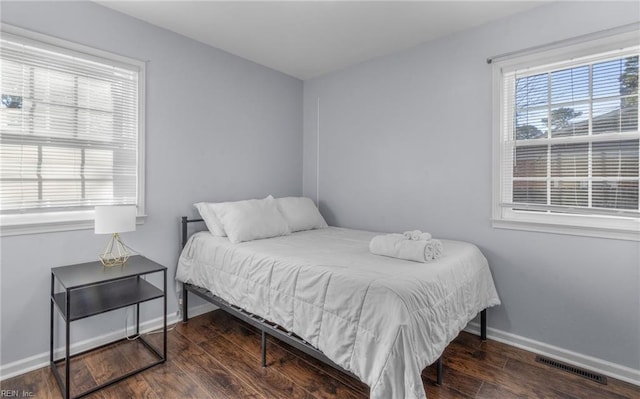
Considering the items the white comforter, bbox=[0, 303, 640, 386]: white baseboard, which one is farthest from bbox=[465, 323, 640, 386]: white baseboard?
the white comforter

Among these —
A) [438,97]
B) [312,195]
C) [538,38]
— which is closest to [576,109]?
[538,38]

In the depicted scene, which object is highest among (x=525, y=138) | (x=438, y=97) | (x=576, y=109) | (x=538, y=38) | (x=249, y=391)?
(x=538, y=38)

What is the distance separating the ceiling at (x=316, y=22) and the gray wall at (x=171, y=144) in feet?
0.74

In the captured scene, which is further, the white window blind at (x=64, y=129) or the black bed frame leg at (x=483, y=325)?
the black bed frame leg at (x=483, y=325)

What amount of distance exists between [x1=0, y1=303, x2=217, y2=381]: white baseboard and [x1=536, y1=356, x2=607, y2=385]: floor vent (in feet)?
9.42

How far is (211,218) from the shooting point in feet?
9.36

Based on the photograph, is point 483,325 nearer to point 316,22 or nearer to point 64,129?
point 316,22

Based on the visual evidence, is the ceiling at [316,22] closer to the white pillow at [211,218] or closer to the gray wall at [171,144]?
the gray wall at [171,144]

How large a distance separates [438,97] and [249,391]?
2749 mm

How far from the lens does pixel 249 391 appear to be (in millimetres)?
1927

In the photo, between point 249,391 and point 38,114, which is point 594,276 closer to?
point 249,391

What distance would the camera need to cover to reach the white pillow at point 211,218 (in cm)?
281

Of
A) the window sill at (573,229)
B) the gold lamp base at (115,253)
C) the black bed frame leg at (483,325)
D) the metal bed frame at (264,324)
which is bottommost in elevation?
the black bed frame leg at (483,325)

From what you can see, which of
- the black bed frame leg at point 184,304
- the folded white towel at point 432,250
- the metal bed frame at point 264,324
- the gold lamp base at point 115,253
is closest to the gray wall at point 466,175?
the metal bed frame at point 264,324
